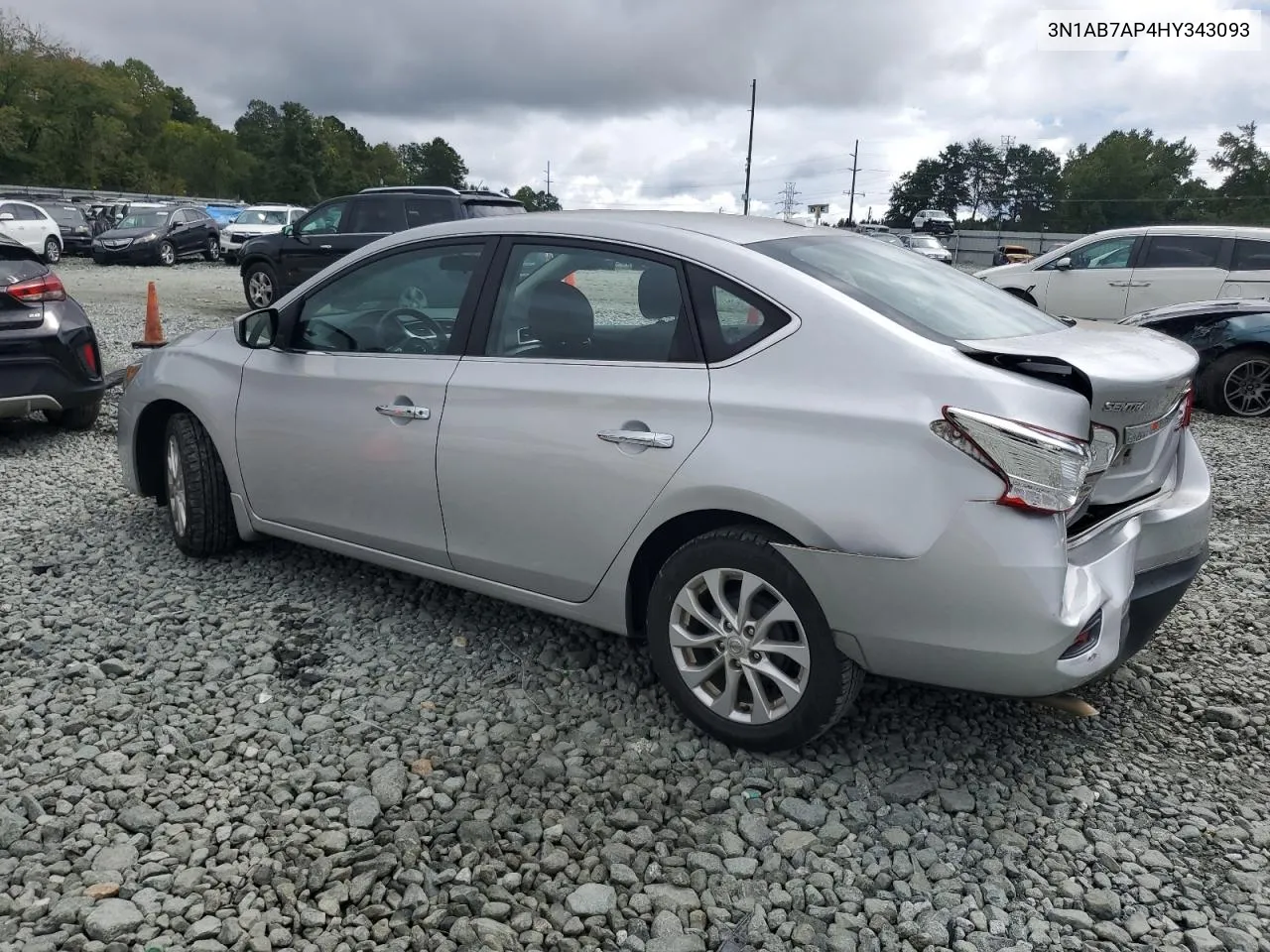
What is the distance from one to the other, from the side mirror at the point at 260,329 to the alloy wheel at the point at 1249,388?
814 centimetres

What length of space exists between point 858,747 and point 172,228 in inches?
1057

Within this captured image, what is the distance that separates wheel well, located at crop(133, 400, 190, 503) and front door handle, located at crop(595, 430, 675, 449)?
269cm

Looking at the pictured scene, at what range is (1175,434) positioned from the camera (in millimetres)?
3271

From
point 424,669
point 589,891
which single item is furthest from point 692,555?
point 424,669

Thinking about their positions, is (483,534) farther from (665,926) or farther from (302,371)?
(665,926)

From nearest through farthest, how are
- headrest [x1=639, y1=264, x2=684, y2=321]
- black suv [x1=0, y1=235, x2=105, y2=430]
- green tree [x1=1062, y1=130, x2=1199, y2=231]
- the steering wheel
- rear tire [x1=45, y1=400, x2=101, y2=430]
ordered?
headrest [x1=639, y1=264, x2=684, y2=321] < the steering wheel < black suv [x1=0, y1=235, x2=105, y2=430] < rear tire [x1=45, y1=400, x2=101, y2=430] < green tree [x1=1062, y1=130, x2=1199, y2=231]

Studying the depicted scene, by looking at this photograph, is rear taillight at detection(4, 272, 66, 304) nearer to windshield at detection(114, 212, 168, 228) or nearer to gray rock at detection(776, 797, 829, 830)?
gray rock at detection(776, 797, 829, 830)

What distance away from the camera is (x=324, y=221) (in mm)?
14828

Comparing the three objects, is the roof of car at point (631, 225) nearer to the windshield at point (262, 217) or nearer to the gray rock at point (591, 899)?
the gray rock at point (591, 899)

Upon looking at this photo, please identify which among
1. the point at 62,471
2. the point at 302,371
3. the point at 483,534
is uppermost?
the point at 302,371

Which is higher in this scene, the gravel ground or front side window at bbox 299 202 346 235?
front side window at bbox 299 202 346 235

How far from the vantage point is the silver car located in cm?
262

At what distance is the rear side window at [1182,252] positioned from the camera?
1186cm

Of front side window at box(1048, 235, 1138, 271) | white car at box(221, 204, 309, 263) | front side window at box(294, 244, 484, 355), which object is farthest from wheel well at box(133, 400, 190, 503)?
white car at box(221, 204, 309, 263)
